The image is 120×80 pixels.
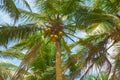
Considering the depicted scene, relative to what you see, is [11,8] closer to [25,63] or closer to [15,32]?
[15,32]

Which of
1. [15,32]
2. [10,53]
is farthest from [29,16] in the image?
[10,53]

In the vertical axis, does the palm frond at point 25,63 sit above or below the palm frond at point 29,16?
below

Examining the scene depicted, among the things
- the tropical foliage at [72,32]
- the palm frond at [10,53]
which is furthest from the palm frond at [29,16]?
the palm frond at [10,53]

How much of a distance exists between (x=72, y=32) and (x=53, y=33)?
0.78m

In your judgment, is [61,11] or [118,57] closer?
[118,57]

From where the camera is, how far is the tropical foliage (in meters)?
14.2

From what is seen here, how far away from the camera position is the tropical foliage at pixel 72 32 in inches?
558

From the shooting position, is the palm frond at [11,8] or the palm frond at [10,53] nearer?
the palm frond at [11,8]

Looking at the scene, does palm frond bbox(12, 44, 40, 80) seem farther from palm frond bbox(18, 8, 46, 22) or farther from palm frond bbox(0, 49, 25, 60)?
palm frond bbox(0, 49, 25, 60)

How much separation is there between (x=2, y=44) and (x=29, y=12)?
162cm

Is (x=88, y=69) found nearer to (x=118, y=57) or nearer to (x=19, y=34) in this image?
(x=118, y=57)

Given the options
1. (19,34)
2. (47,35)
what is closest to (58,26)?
(47,35)

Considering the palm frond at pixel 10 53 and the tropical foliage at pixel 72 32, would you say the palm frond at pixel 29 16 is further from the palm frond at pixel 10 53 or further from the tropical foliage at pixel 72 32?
the palm frond at pixel 10 53

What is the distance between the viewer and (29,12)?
1499cm
